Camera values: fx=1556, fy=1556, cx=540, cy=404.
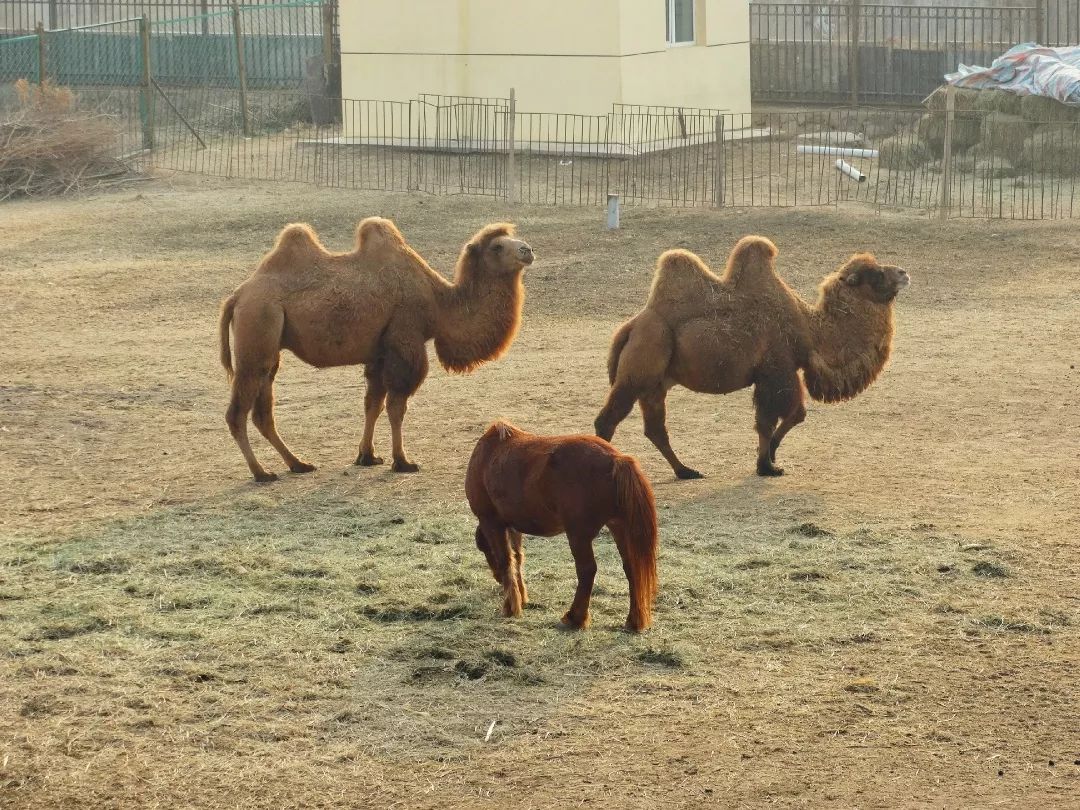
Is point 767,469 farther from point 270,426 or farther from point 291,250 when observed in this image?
point 291,250

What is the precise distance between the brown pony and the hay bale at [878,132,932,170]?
15.1 m

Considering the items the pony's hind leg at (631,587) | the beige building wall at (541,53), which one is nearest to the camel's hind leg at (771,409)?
the pony's hind leg at (631,587)

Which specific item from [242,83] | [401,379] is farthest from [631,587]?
[242,83]

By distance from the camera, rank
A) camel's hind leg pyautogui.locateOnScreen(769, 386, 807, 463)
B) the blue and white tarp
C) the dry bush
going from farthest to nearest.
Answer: the dry bush → the blue and white tarp → camel's hind leg pyautogui.locateOnScreen(769, 386, 807, 463)

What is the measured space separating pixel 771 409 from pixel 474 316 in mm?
2036

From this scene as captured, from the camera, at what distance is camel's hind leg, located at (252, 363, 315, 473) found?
9781mm

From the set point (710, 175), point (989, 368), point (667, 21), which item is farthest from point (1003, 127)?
point (989, 368)

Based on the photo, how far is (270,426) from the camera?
32.3 ft

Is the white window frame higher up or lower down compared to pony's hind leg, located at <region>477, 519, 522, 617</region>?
higher up

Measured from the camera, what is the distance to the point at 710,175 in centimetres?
2138

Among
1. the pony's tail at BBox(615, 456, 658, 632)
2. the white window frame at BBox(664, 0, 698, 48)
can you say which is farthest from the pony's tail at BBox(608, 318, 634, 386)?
the white window frame at BBox(664, 0, 698, 48)

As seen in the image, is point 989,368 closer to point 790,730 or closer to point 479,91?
point 790,730

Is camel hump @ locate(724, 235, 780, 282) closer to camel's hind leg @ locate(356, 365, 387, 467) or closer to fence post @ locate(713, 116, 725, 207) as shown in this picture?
camel's hind leg @ locate(356, 365, 387, 467)

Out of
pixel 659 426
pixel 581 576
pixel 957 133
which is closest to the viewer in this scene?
pixel 581 576
